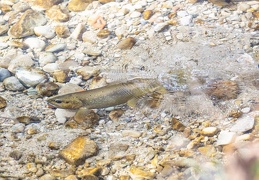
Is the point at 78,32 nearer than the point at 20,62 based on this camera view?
No

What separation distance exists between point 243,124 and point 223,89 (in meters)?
0.45

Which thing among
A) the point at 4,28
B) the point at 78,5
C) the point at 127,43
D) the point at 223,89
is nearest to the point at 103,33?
the point at 127,43

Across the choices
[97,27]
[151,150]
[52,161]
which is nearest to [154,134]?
[151,150]

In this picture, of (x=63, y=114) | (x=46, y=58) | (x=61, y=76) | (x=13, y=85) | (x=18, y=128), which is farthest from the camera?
(x=46, y=58)

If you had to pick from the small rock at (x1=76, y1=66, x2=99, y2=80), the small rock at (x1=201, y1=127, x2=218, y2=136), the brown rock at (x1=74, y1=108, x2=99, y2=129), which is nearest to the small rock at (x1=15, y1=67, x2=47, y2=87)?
the small rock at (x1=76, y1=66, x2=99, y2=80)

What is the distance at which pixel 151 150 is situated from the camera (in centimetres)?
300

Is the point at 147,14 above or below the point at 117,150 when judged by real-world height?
above

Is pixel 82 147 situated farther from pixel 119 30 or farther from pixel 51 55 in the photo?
pixel 119 30

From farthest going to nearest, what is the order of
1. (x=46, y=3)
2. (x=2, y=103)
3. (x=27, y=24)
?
(x=46, y=3), (x=27, y=24), (x=2, y=103)

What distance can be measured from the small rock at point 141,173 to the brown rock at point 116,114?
559 millimetres

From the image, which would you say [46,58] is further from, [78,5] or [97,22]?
[78,5]

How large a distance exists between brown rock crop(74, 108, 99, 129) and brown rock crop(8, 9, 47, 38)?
1.28 meters

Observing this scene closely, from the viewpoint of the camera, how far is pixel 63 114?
11.1 feet

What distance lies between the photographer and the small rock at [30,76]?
12.1ft
